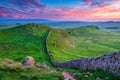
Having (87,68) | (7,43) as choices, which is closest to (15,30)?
(7,43)

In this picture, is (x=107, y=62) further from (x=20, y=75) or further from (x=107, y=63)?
(x=20, y=75)

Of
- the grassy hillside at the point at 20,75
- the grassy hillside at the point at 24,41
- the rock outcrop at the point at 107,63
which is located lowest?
the grassy hillside at the point at 24,41

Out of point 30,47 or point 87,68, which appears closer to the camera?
point 87,68

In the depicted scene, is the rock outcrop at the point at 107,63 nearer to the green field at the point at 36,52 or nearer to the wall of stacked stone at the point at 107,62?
the wall of stacked stone at the point at 107,62

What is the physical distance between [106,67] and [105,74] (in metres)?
0.83

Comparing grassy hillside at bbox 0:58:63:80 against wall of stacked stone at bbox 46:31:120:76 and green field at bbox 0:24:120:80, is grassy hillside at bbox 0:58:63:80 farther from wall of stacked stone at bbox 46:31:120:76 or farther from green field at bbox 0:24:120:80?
wall of stacked stone at bbox 46:31:120:76

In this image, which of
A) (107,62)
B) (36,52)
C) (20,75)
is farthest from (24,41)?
(107,62)

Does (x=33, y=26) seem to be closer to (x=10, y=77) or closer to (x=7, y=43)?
(x=7, y=43)

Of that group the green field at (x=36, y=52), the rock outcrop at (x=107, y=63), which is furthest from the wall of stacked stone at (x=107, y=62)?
the green field at (x=36, y=52)

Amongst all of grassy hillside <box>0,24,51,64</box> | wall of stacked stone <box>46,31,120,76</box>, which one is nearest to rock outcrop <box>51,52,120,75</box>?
wall of stacked stone <box>46,31,120,76</box>

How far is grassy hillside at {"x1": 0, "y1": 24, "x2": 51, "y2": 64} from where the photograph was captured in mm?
87338

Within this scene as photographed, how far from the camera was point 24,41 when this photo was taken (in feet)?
373

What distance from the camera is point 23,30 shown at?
13900 cm

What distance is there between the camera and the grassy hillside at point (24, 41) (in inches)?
3438
